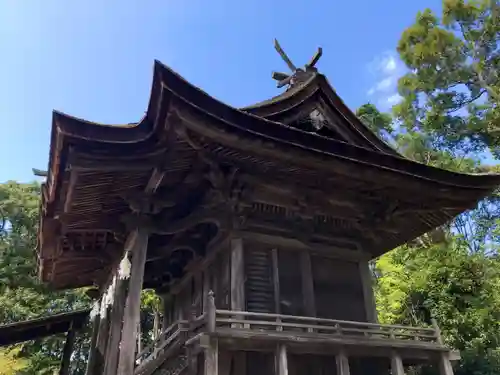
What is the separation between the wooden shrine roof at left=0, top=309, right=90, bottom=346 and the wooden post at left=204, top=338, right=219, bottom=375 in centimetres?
869

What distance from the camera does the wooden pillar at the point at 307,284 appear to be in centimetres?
942

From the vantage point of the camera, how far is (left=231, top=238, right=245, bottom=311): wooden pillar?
28.1 ft

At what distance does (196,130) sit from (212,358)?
148 inches

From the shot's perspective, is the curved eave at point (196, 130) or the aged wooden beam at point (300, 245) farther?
the aged wooden beam at point (300, 245)

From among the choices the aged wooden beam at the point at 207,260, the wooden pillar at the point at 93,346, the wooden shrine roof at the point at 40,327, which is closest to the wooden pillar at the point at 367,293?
the aged wooden beam at the point at 207,260

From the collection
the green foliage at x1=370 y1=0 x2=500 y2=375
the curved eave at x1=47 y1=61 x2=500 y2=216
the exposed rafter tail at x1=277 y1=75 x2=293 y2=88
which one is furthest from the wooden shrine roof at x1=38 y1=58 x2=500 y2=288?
the green foliage at x1=370 y1=0 x2=500 y2=375

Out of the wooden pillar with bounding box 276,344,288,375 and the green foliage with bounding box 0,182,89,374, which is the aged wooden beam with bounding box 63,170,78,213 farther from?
the green foliage with bounding box 0,182,89,374

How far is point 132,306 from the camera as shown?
809cm

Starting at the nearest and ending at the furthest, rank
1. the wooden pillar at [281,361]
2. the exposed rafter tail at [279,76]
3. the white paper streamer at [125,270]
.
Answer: the wooden pillar at [281,361] → the white paper streamer at [125,270] → the exposed rafter tail at [279,76]

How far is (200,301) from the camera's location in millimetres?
10680

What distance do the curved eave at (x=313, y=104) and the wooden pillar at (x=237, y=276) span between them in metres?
3.21

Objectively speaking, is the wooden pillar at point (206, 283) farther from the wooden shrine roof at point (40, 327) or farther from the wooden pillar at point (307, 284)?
the wooden shrine roof at point (40, 327)

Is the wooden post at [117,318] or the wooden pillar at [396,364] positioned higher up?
the wooden post at [117,318]

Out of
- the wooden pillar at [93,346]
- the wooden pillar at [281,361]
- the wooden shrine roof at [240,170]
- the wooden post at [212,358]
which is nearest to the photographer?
the wooden post at [212,358]
